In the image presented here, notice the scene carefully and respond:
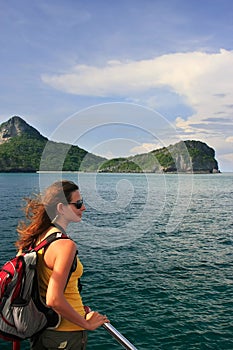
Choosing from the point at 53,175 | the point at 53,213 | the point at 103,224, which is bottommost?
the point at 103,224

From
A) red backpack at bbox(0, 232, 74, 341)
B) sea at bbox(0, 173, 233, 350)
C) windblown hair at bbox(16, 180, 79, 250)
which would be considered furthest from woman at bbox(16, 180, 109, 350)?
sea at bbox(0, 173, 233, 350)

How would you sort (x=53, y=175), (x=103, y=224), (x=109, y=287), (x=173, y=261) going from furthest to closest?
(x=103, y=224)
(x=173, y=261)
(x=109, y=287)
(x=53, y=175)

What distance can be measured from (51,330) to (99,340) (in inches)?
333

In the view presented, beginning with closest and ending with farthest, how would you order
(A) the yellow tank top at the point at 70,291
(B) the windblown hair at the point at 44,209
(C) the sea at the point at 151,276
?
(A) the yellow tank top at the point at 70,291
(B) the windblown hair at the point at 44,209
(C) the sea at the point at 151,276

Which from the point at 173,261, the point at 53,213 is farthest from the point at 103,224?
the point at 53,213

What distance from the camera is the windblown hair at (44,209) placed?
3502 millimetres

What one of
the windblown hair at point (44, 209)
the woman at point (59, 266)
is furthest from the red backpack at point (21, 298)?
the windblown hair at point (44, 209)

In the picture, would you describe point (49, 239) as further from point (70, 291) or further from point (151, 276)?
point (151, 276)

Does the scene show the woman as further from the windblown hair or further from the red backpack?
the red backpack

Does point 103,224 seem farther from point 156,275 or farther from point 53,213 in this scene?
point 53,213

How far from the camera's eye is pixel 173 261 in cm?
2092

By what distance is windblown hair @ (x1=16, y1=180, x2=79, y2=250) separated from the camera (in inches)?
138

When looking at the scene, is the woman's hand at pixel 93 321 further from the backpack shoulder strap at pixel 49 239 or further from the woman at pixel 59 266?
the backpack shoulder strap at pixel 49 239

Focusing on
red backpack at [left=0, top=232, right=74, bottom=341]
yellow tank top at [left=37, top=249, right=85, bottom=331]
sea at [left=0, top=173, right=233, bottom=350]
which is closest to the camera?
red backpack at [left=0, top=232, right=74, bottom=341]
